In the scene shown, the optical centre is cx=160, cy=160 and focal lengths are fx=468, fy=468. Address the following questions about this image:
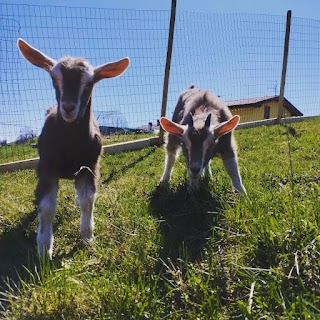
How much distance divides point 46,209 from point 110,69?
1390 millimetres

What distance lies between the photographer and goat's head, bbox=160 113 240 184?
4.69 m

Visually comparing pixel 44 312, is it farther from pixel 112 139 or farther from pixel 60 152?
pixel 112 139

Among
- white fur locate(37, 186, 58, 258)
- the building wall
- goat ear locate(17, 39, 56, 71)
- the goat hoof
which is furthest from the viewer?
the building wall

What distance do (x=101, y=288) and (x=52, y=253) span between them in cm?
119

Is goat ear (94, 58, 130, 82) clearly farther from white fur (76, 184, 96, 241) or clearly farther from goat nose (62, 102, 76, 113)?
white fur (76, 184, 96, 241)

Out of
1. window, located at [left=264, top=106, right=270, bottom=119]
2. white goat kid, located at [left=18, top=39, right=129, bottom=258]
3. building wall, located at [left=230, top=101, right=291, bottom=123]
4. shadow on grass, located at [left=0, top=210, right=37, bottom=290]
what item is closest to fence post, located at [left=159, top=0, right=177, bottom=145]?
white goat kid, located at [left=18, top=39, right=129, bottom=258]

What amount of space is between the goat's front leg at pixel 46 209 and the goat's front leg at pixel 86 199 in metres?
0.22

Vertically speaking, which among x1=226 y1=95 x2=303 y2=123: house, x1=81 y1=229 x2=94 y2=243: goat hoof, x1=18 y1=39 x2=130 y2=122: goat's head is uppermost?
x1=18 y1=39 x2=130 y2=122: goat's head

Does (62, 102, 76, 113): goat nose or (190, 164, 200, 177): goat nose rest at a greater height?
(62, 102, 76, 113): goat nose

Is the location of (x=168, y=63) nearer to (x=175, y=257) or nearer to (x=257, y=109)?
(x=175, y=257)

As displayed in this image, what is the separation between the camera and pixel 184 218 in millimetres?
4113

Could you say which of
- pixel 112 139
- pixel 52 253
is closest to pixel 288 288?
pixel 52 253

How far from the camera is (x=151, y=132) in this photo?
37.0 ft

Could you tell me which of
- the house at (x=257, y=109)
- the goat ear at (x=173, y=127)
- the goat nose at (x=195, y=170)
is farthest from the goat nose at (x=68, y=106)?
the house at (x=257, y=109)
